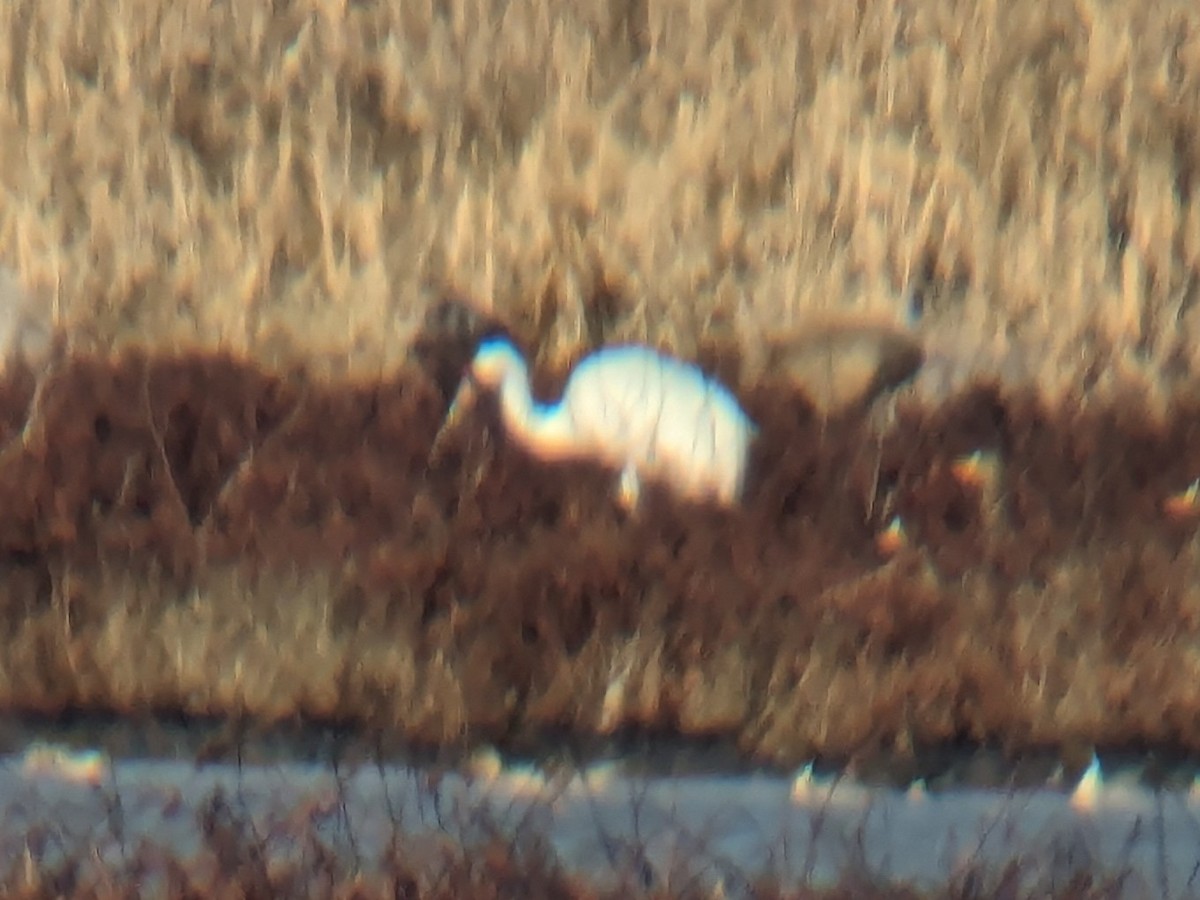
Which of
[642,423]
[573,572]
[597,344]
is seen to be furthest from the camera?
[597,344]

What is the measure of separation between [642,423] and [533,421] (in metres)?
0.39

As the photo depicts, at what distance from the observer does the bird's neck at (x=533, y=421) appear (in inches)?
202

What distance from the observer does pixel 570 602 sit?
478cm

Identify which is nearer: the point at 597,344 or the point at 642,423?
the point at 642,423

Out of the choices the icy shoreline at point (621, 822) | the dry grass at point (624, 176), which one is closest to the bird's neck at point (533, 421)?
the dry grass at point (624, 176)

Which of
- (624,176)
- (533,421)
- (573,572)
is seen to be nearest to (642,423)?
(533,421)

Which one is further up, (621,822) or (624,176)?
Answer: (624,176)

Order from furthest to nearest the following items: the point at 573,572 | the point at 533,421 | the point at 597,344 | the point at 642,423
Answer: the point at 597,344 < the point at 533,421 < the point at 642,423 < the point at 573,572

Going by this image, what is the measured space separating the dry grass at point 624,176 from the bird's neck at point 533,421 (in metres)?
0.27

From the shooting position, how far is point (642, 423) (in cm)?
500

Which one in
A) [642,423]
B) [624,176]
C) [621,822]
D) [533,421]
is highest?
[624,176]

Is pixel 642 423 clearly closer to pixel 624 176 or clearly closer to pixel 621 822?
pixel 624 176

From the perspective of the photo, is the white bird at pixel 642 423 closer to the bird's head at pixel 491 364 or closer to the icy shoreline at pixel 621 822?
the bird's head at pixel 491 364

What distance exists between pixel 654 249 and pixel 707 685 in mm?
1508
